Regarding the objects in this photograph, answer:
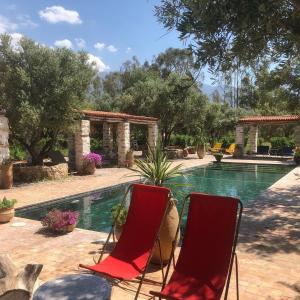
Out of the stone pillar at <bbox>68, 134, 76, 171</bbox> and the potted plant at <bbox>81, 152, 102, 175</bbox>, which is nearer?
the potted plant at <bbox>81, 152, 102, 175</bbox>

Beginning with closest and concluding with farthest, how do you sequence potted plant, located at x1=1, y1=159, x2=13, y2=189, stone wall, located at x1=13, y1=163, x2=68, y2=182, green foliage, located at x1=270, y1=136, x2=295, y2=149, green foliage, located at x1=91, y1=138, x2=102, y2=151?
potted plant, located at x1=1, y1=159, x2=13, y2=189 < stone wall, located at x1=13, y1=163, x2=68, y2=182 < green foliage, located at x1=91, y1=138, x2=102, y2=151 < green foliage, located at x1=270, y1=136, x2=295, y2=149

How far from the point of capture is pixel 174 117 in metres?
25.7

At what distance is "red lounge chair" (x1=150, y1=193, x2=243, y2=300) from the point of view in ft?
12.1

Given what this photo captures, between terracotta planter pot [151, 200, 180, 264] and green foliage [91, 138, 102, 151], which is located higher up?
green foliage [91, 138, 102, 151]

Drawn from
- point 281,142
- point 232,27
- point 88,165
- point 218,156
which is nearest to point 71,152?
point 88,165

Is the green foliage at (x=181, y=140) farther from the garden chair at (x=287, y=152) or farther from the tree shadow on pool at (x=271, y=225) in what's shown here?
the tree shadow on pool at (x=271, y=225)

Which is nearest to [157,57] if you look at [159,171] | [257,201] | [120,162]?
[120,162]

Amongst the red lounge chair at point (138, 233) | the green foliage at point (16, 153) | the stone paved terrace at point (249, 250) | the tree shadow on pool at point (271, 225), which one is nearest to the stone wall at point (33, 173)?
the stone paved terrace at point (249, 250)

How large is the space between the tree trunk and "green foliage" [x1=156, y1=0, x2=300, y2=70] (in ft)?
9.49

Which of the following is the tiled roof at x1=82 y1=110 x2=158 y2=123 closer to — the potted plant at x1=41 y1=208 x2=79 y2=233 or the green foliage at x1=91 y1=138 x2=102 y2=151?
the green foliage at x1=91 y1=138 x2=102 y2=151

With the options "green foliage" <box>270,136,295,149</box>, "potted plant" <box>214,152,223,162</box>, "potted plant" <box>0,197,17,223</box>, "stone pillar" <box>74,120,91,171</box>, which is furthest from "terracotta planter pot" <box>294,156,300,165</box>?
"potted plant" <box>0,197,17,223</box>

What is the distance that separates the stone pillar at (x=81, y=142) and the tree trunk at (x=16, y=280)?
44.8 ft

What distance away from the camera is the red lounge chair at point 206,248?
369cm

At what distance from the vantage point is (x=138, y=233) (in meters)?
4.84
